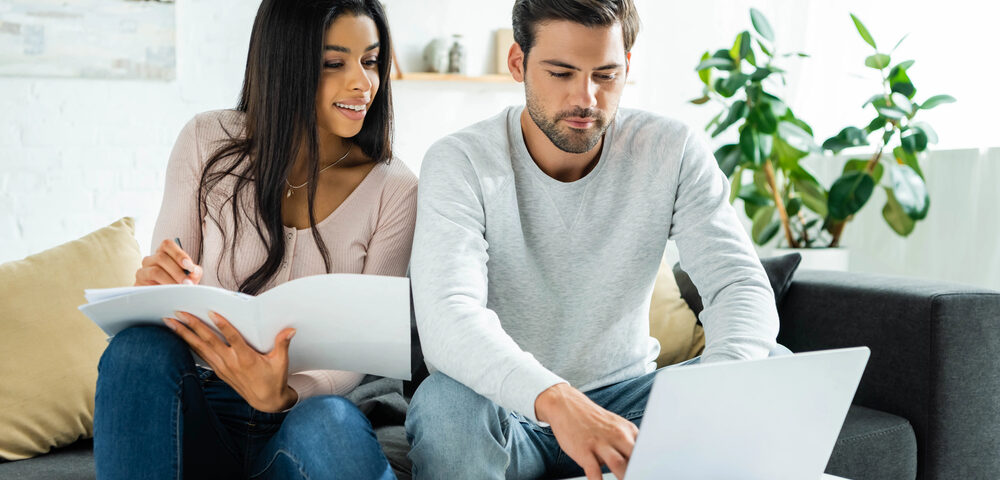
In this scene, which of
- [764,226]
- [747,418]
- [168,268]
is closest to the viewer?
[747,418]

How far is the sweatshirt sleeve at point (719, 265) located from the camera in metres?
1.29

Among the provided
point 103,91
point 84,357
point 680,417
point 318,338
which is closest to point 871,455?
point 680,417

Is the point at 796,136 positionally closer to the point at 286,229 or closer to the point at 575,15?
the point at 575,15

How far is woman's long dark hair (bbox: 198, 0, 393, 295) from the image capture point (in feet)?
4.91

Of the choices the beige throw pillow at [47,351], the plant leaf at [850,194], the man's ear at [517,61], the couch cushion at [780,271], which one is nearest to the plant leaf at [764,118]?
the plant leaf at [850,194]

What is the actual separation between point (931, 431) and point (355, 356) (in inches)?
47.2

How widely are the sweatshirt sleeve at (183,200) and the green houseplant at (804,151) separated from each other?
1.87m

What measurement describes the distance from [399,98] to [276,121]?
6.82ft

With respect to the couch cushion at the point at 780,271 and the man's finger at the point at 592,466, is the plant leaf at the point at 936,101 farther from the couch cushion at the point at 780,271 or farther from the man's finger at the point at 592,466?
the man's finger at the point at 592,466

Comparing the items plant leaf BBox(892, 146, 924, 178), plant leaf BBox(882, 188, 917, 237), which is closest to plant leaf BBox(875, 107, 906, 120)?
plant leaf BBox(892, 146, 924, 178)

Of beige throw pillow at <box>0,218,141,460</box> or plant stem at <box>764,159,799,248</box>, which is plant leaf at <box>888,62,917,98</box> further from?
beige throw pillow at <box>0,218,141,460</box>

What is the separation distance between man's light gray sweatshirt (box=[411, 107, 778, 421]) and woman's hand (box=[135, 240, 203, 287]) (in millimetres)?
334

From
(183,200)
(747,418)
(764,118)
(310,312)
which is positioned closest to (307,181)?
(183,200)

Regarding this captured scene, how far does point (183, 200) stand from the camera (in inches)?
59.9
